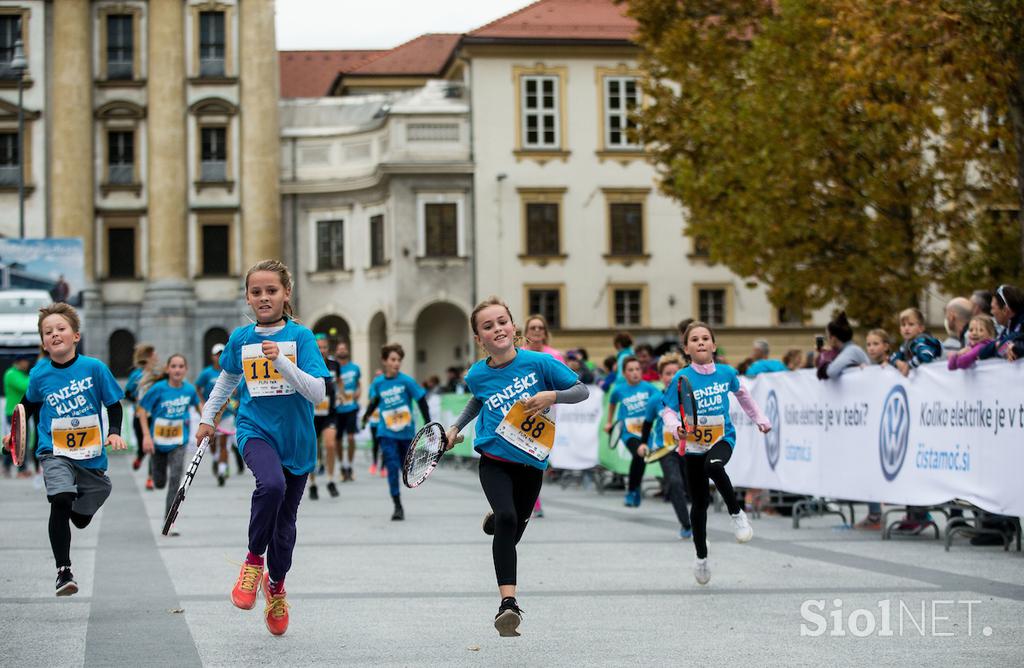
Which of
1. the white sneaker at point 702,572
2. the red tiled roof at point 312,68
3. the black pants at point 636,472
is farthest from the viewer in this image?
the red tiled roof at point 312,68

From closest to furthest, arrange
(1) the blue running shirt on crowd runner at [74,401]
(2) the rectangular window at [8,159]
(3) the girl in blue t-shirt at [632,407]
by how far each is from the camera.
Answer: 1. (1) the blue running shirt on crowd runner at [74,401]
2. (3) the girl in blue t-shirt at [632,407]
3. (2) the rectangular window at [8,159]

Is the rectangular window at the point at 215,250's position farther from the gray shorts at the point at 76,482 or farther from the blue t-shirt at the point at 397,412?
the gray shorts at the point at 76,482

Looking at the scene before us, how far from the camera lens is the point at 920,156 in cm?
3042

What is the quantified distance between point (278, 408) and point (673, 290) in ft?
171

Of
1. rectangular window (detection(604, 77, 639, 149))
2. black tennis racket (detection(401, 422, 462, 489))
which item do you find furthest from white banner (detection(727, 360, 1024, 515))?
rectangular window (detection(604, 77, 639, 149))

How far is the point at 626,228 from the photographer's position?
61469 millimetres

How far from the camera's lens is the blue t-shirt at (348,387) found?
2758cm

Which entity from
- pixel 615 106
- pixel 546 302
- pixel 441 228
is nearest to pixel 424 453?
pixel 441 228

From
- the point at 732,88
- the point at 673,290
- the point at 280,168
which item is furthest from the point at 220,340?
the point at 732,88

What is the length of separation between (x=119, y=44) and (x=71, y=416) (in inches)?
2199

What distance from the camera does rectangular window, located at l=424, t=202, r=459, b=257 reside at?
6038 centimetres

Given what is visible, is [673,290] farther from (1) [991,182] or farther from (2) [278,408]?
(2) [278,408]

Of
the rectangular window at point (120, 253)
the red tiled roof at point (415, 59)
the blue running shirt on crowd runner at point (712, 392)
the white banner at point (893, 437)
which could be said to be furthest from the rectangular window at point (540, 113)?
the blue running shirt on crowd runner at point (712, 392)

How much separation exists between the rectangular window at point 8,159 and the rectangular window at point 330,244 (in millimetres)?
11238
